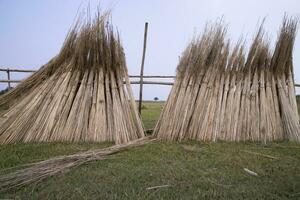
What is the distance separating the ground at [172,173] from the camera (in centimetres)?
204

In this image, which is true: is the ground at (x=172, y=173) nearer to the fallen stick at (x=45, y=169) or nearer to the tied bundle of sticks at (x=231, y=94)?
the fallen stick at (x=45, y=169)

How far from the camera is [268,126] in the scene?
4.09 metres

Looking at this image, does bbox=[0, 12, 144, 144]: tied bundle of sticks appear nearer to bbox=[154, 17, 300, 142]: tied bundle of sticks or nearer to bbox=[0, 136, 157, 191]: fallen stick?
bbox=[154, 17, 300, 142]: tied bundle of sticks

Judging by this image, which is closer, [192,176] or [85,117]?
[192,176]

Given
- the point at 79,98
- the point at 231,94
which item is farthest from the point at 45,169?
the point at 231,94

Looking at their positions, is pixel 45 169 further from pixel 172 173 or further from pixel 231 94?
pixel 231 94

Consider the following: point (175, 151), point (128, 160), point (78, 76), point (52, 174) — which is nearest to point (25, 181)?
point (52, 174)

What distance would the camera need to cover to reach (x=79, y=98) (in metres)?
4.00

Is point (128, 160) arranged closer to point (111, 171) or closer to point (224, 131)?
point (111, 171)

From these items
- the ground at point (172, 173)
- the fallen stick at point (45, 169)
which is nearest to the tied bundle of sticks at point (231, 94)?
the ground at point (172, 173)

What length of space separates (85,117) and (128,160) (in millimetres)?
1287

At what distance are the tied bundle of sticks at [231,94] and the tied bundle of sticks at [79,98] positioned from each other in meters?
0.60

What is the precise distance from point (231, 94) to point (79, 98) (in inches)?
76.6

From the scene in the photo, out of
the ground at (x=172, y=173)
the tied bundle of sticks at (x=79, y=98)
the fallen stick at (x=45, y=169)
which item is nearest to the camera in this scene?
the ground at (x=172, y=173)
